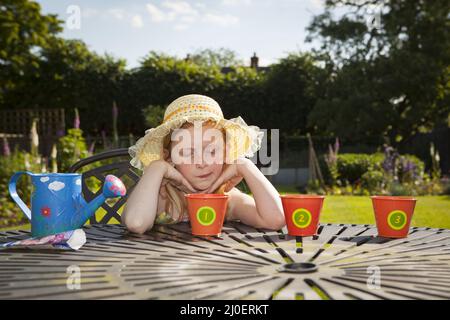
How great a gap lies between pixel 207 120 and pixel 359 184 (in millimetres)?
8427

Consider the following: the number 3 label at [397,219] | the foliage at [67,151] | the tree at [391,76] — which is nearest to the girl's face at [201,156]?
the number 3 label at [397,219]

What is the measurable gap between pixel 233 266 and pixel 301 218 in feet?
1.54

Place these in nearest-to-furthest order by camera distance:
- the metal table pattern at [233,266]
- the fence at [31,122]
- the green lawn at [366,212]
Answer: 1. the metal table pattern at [233,266]
2. the green lawn at [366,212]
3. the fence at [31,122]

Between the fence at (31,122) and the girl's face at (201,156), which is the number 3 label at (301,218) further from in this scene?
the fence at (31,122)

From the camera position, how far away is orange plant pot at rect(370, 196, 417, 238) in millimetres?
1484

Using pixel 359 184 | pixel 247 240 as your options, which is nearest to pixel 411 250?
pixel 247 240

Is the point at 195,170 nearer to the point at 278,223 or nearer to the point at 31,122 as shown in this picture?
the point at 278,223

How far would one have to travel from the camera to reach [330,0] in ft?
51.9

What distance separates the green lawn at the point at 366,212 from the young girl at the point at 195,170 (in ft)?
11.7

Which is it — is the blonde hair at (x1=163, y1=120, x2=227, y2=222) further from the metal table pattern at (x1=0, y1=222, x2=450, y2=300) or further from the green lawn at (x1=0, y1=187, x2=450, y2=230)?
the green lawn at (x1=0, y1=187, x2=450, y2=230)

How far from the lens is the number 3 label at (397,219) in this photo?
149 cm

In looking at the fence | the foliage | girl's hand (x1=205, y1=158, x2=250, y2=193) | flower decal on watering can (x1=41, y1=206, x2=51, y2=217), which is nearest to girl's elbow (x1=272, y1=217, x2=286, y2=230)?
girl's hand (x1=205, y1=158, x2=250, y2=193)
